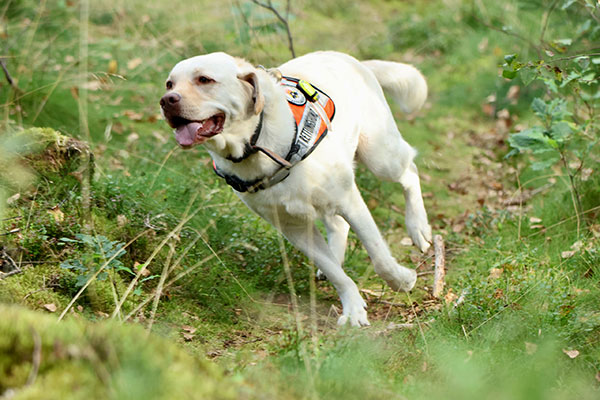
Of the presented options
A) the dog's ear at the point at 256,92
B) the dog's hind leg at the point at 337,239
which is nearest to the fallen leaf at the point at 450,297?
the dog's hind leg at the point at 337,239

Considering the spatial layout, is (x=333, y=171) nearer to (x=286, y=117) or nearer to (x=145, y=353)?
(x=286, y=117)

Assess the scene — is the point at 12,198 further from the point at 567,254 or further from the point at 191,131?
the point at 567,254

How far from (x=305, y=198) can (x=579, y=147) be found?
3.07 m

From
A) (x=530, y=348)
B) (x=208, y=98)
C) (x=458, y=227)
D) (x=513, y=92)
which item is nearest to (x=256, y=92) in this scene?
(x=208, y=98)

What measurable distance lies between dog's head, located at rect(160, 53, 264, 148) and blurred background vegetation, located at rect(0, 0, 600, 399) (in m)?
0.45

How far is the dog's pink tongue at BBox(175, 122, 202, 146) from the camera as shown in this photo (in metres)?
2.96

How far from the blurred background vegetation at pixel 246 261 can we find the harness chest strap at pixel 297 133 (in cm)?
30

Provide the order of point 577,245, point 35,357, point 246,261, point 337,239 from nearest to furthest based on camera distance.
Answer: point 35,357
point 577,245
point 246,261
point 337,239

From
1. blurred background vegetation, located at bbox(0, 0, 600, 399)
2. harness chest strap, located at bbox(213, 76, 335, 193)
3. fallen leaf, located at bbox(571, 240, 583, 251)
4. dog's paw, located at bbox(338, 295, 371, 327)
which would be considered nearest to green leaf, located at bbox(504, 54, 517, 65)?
blurred background vegetation, located at bbox(0, 0, 600, 399)

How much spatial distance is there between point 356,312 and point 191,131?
1353 mm

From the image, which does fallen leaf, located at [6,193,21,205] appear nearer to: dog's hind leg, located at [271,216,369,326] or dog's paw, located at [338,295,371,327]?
dog's hind leg, located at [271,216,369,326]

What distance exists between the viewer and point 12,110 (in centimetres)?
511

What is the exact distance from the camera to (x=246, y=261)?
4039mm

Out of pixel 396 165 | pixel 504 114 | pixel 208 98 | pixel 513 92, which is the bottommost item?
pixel 504 114
